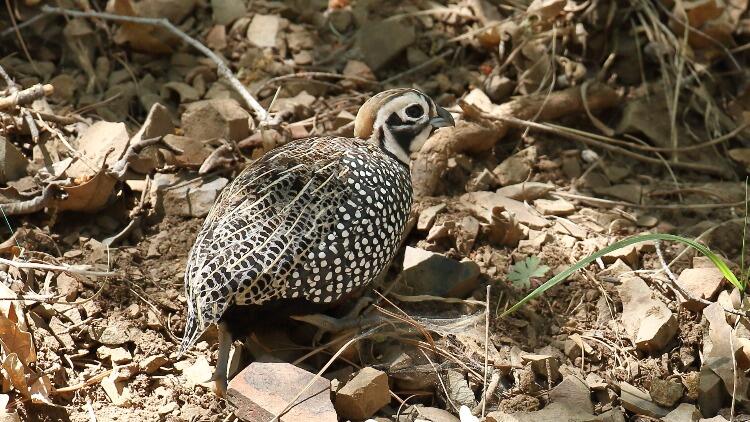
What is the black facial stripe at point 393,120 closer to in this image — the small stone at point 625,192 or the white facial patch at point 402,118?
the white facial patch at point 402,118

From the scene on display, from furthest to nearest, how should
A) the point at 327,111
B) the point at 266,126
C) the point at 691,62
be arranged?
the point at 691,62, the point at 327,111, the point at 266,126

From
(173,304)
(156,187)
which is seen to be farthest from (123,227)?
(173,304)

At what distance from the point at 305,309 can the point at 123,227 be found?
3.97ft

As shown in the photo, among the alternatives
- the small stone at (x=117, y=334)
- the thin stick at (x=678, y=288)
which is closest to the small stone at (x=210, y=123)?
the small stone at (x=117, y=334)

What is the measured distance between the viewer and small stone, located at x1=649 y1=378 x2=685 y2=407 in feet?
13.0

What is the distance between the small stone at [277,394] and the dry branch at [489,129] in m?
1.57

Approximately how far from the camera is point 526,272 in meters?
4.56

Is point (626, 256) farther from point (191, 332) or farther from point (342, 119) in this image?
point (191, 332)

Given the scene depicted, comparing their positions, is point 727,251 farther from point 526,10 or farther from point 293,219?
point 293,219

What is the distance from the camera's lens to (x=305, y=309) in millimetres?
4012

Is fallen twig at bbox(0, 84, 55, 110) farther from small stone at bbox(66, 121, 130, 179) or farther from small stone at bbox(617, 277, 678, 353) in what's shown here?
small stone at bbox(617, 277, 678, 353)

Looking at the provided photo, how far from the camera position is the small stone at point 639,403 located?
3924 millimetres

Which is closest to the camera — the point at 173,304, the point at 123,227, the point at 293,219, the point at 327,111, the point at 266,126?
the point at 293,219

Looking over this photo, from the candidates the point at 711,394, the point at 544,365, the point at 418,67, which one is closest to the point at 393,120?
the point at 418,67
